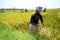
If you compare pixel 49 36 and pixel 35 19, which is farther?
pixel 35 19

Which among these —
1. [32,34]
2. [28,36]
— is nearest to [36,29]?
[32,34]

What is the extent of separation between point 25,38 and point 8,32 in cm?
95

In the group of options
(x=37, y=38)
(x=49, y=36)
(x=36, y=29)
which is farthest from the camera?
(x=36, y=29)

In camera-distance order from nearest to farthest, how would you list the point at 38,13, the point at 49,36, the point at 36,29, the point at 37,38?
the point at 49,36 < the point at 37,38 < the point at 36,29 < the point at 38,13

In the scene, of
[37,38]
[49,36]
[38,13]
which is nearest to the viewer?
[49,36]

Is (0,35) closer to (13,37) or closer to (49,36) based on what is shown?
(13,37)

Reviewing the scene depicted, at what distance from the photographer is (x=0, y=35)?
966cm

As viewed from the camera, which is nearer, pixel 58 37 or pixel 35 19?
pixel 58 37

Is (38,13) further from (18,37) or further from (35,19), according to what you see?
(18,37)

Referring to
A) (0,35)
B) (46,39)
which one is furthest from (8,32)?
(46,39)

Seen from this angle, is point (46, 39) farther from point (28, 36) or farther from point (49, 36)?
point (28, 36)

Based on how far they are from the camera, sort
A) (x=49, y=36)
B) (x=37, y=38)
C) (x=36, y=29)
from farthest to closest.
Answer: (x=36, y=29) → (x=37, y=38) → (x=49, y=36)

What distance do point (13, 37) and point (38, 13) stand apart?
2474 mm

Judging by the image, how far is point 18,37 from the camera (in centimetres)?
939
